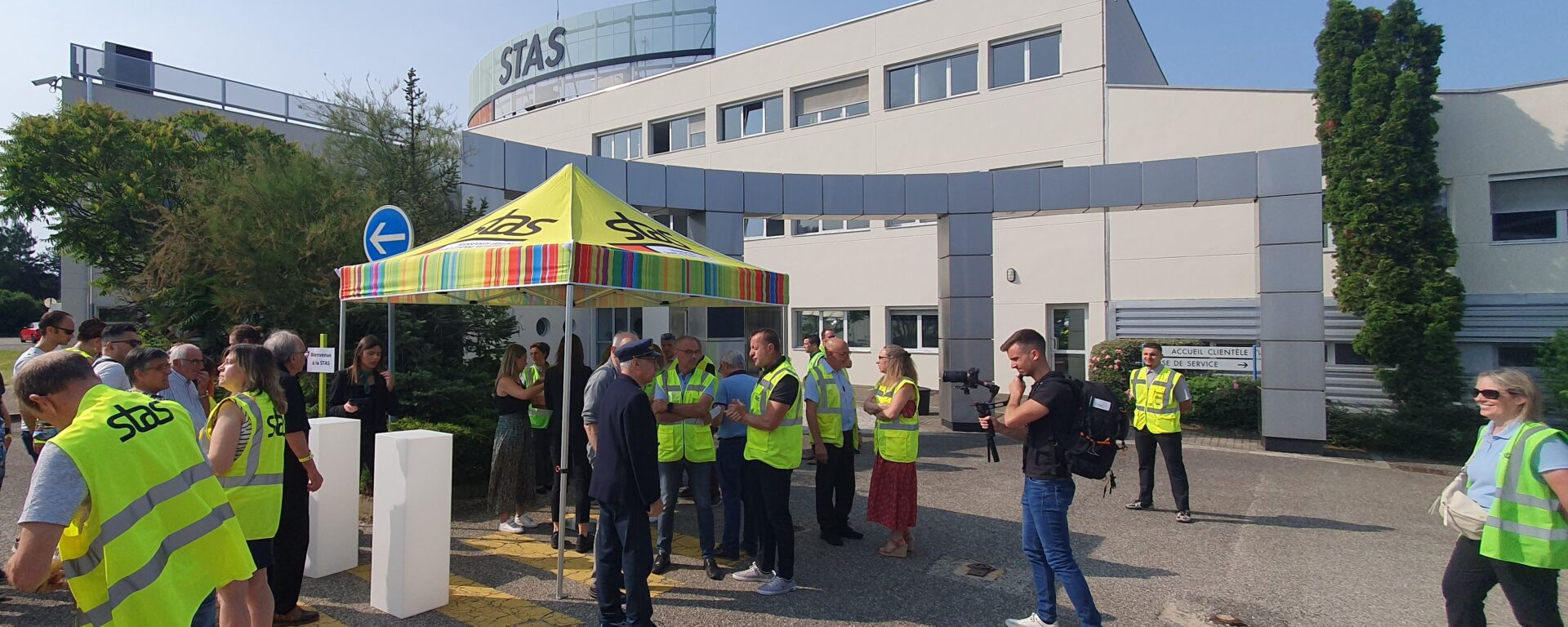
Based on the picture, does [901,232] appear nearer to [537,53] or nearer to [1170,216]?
[1170,216]

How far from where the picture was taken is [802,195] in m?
12.7

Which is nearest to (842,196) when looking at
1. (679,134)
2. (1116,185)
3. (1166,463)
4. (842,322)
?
(1116,185)

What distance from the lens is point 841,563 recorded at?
608cm

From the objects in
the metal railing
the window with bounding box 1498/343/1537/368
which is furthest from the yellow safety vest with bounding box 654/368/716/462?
the metal railing

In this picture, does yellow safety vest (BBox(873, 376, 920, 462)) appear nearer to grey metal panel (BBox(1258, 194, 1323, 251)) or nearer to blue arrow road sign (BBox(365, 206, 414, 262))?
blue arrow road sign (BBox(365, 206, 414, 262))

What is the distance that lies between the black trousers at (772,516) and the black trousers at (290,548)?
2800 mm

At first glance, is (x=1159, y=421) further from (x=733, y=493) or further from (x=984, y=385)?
(x=733, y=493)

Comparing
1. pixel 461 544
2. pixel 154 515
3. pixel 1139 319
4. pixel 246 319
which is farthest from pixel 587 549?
pixel 1139 319

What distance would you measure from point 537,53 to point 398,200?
25703mm

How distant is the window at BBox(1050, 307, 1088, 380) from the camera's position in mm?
18281

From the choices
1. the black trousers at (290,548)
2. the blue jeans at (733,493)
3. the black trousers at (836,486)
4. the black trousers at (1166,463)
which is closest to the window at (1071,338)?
the black trousers at (1166,463)

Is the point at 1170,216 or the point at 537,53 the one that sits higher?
the point at 537,53

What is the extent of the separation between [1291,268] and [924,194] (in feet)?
18.2

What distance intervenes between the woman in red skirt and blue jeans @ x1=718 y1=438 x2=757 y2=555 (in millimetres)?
1004
